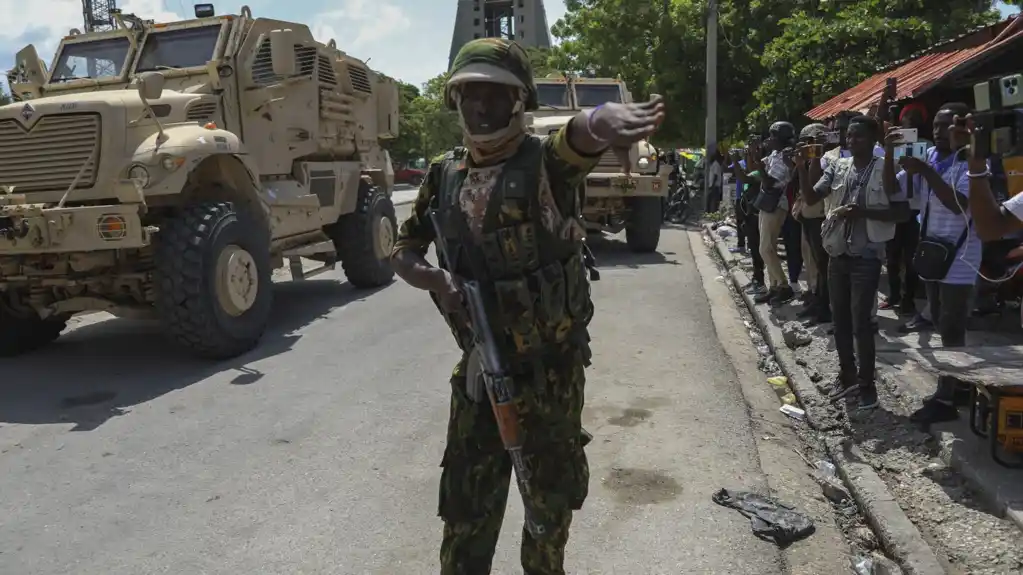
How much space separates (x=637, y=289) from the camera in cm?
868

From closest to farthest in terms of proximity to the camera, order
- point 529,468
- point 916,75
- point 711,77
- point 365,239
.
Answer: point 529,468, point 916,75, point 365,239, point 711,77

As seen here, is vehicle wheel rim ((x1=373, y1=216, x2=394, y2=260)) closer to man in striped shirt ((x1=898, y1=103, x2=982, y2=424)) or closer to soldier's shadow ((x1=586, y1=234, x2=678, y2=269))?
soldier's shadow ((x1=586, y1=234, x2=678, y2=269))

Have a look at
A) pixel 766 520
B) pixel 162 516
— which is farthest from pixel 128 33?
pixel 766 520

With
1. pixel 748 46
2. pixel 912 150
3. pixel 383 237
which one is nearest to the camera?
pixel 912 150

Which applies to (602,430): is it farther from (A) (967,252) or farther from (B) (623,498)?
(A) (967,252)

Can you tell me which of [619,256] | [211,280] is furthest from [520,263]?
[619,256]

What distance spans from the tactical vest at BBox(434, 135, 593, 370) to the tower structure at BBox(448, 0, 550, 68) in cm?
6954

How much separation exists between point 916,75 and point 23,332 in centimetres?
810

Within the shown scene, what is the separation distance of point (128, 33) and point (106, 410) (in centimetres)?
385

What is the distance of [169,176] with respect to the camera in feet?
18.4

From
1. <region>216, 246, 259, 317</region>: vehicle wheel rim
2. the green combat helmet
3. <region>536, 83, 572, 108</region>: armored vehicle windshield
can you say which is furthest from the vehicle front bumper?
<region>536, 83, 572, 108</region>: armored vehicle windshield

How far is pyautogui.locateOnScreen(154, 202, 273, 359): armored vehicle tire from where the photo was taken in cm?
557

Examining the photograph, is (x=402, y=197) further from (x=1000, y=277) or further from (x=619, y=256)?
(x=1000, y=277)

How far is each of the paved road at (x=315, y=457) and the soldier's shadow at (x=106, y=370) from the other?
0.08 feet
